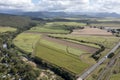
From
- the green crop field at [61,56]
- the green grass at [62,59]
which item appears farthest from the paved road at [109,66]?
the green grass at [62,59]

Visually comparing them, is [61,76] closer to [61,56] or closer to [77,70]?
[77,70]

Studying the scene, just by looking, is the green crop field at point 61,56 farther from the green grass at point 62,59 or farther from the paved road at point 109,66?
the paved road at point 109,66

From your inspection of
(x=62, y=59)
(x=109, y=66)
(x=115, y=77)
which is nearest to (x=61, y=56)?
(x=62, y=59)

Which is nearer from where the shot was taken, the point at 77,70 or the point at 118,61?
the point at 77,70

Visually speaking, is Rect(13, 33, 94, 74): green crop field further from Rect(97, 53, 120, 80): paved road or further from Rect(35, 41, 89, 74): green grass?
Rect(97, 53, 120, 80): paved road

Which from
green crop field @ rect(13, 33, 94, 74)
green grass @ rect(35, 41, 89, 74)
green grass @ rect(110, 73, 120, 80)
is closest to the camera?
green grass @ rect(110, 73, 120, 80)

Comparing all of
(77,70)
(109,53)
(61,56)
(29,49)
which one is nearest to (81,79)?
(77,70)

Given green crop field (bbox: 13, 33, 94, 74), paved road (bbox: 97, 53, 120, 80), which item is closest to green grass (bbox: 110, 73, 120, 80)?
paved road (bbox: 97, 53, 120, 80)

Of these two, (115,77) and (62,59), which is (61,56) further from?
(115,77)
